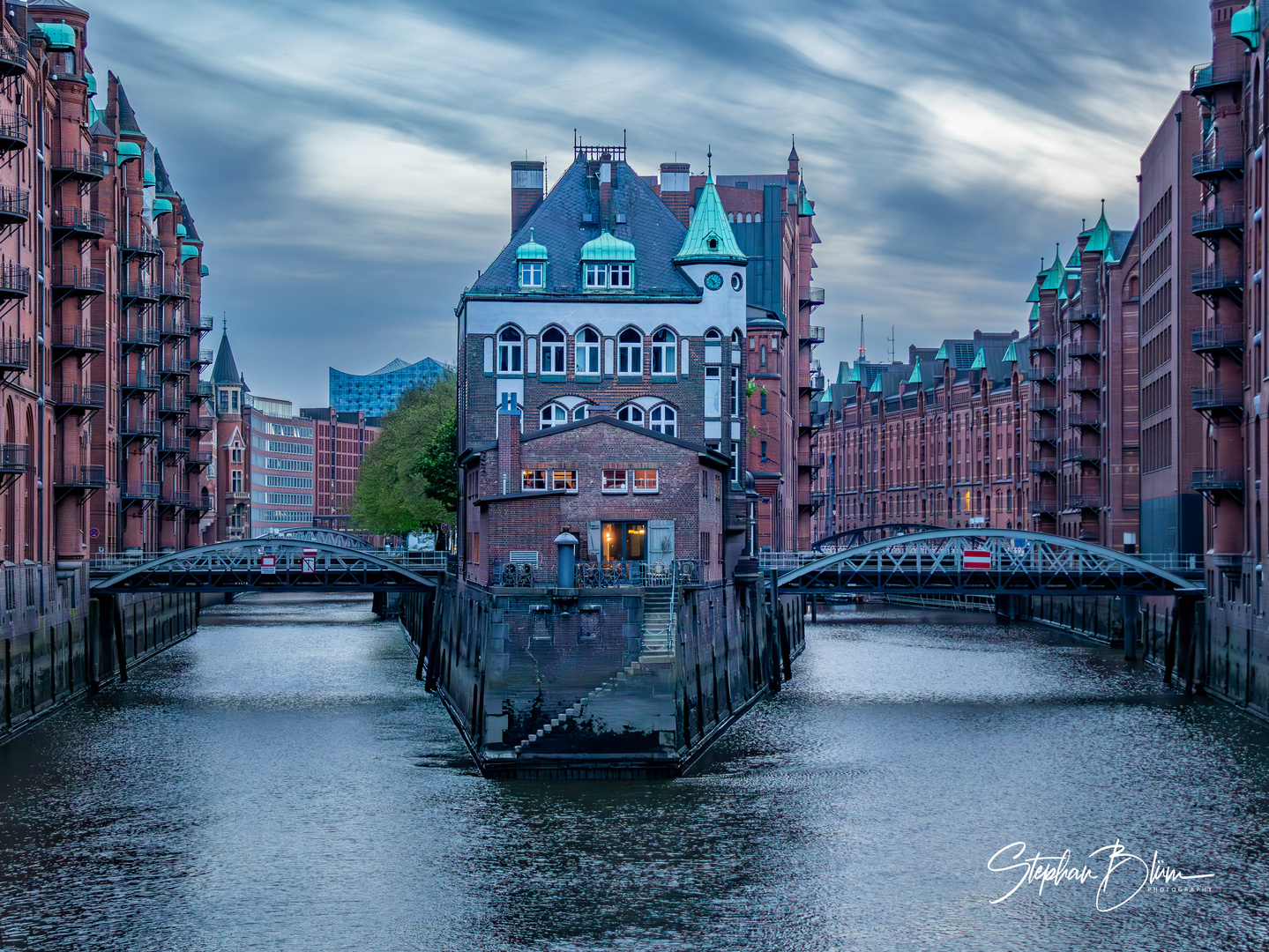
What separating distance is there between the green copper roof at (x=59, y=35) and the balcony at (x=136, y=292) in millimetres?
20067

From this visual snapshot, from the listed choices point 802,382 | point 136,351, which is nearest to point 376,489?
point 802,382

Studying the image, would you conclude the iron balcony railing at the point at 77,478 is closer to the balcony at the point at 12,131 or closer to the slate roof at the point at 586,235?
the balcony at the point at 12,131

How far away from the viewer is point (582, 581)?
56.3 m

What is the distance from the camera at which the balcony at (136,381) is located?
94750 millimetres

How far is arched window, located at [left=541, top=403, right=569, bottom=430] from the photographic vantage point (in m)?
82.4

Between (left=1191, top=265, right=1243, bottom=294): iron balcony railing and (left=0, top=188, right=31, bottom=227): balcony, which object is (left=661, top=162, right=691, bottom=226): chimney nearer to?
(left=1191, top=265, right=1243, bottom=294): iron balcony railing

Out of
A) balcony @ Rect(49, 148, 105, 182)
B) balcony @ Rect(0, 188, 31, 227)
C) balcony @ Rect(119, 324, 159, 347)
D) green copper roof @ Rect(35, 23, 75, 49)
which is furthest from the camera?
balcony @ Rect(119, 324, 159, 347)

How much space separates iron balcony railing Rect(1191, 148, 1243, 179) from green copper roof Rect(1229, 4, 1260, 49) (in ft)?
14.4

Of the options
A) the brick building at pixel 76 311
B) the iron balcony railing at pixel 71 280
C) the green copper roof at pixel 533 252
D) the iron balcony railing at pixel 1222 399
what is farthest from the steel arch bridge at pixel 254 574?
the iron balcony railing at pixel 1222 399

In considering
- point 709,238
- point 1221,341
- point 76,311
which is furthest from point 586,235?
A: point 1221,341

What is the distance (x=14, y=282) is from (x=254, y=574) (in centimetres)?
1800

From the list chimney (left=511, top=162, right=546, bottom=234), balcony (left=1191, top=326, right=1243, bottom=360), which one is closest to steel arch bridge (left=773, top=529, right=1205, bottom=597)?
balcony (left=1191, top=326, right=1243, bottom=360)

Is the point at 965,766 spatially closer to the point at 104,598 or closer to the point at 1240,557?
the point at 1240,557

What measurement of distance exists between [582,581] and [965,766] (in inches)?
504
